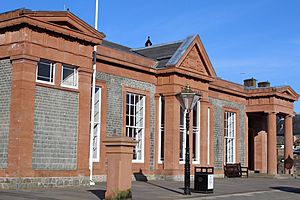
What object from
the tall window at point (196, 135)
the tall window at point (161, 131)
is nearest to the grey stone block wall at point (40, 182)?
the tall window at point (161, 131)

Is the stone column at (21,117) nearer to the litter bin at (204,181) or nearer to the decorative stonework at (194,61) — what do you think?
the litter bin at (204,181)

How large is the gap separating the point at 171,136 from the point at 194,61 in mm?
5172

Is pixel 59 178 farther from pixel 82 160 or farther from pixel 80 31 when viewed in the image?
pixel 80 31

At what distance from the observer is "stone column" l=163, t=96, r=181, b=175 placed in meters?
27.4

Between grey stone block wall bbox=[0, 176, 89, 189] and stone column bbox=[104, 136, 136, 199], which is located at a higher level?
stone column bbox=[104, 136, 136, 199]

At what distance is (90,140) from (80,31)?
17.7 feet

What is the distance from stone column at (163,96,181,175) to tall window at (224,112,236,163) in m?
8.90

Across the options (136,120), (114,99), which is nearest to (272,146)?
(136,120)

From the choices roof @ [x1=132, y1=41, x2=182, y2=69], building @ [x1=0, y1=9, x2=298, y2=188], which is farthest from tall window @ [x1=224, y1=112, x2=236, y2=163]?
roof @ [x1=132, y1=41, x2=182, y2=69]

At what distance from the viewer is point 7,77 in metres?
19.7

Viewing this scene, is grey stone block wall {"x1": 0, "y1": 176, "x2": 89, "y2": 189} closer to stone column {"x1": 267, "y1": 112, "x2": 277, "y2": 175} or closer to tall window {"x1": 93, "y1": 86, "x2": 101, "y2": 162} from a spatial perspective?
tall window {"x1": 93, "y1": 86, "x2": 101, "y2": 162}

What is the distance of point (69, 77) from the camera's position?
70.6 ft

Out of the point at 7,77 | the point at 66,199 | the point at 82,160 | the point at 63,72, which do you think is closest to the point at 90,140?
the point at 82,160

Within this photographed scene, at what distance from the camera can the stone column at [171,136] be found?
27.4 meters
